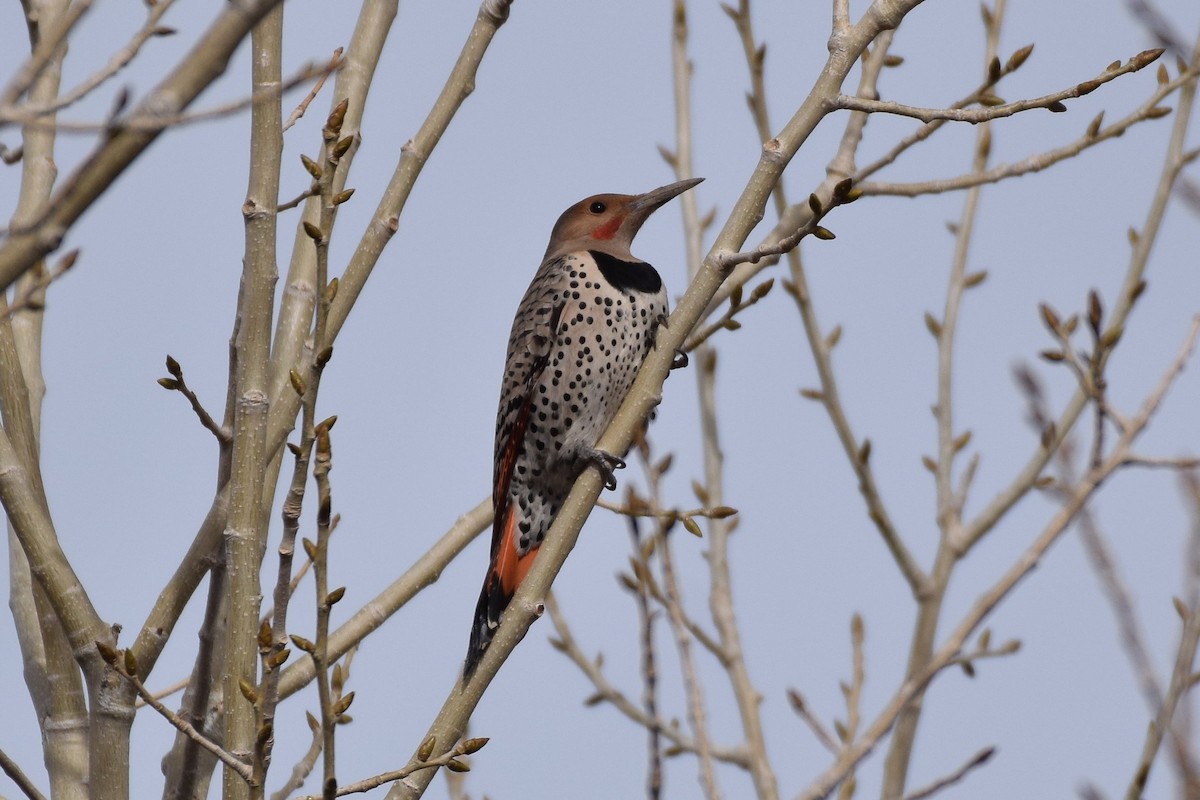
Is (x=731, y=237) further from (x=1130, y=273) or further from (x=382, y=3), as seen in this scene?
(x=1130, y=273)

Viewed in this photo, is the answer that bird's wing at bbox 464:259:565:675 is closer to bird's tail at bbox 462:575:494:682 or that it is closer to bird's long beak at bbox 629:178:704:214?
bird's tail at bbox 462:575:494:682

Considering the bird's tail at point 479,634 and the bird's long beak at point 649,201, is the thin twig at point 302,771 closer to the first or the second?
the bird's tail at point 479,634

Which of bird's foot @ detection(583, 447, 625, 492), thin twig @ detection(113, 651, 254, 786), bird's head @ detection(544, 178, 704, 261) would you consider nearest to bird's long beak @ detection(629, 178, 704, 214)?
bird's head @ detection(544, 178, 704, 261)

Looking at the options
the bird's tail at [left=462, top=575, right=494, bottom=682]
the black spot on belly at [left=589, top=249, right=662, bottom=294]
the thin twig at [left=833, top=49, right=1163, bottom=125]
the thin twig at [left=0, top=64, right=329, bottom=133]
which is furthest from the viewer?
the black spot on belly at [left=589, top=249, right=662, bottom=294]

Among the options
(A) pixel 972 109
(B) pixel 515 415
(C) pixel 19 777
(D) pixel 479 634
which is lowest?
(C) pixel 19 777

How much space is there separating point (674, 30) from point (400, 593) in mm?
2443

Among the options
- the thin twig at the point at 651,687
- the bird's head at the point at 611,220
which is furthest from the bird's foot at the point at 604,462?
the bird's head at the point at 611,220

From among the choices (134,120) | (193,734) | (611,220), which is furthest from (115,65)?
(611,220)

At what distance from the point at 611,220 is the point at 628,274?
23.0 inches

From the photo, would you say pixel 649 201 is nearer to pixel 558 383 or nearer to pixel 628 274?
pixel 628 274

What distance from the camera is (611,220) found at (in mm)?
5312

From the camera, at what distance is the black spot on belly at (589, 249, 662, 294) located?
15.4ft

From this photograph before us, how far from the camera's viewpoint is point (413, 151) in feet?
11.2

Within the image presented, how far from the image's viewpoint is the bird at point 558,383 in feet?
14.9
